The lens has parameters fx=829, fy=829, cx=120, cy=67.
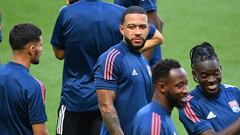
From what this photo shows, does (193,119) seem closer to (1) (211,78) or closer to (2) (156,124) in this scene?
(1) (211,78)

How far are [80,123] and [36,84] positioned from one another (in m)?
1.35

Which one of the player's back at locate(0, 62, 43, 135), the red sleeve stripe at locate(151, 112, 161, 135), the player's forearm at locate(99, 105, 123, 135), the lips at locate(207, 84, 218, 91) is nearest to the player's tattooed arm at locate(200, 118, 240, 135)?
the lips at locate(207, 84, 218, 91)

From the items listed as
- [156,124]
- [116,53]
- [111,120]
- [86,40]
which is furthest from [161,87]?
[86,40]

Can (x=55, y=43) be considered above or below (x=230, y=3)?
above

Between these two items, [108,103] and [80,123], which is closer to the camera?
[108,103]

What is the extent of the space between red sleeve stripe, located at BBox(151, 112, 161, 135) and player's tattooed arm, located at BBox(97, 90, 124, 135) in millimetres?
941

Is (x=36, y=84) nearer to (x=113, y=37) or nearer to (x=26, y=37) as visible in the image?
(x=26, y=37)

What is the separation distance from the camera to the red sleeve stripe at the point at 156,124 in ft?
21.0

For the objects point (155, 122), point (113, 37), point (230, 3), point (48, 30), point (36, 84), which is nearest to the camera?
point (155, 122)

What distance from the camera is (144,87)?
761 cm

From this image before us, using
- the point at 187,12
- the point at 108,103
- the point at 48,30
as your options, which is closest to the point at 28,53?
the point at 108,103

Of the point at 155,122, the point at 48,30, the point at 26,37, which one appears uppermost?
the point at 26,37

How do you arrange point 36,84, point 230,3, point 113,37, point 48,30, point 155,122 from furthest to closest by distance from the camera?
point 230,3 → point 48,30 → point 113,37 → point 36,84 → point 155,122

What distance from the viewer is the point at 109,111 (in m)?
7.45
